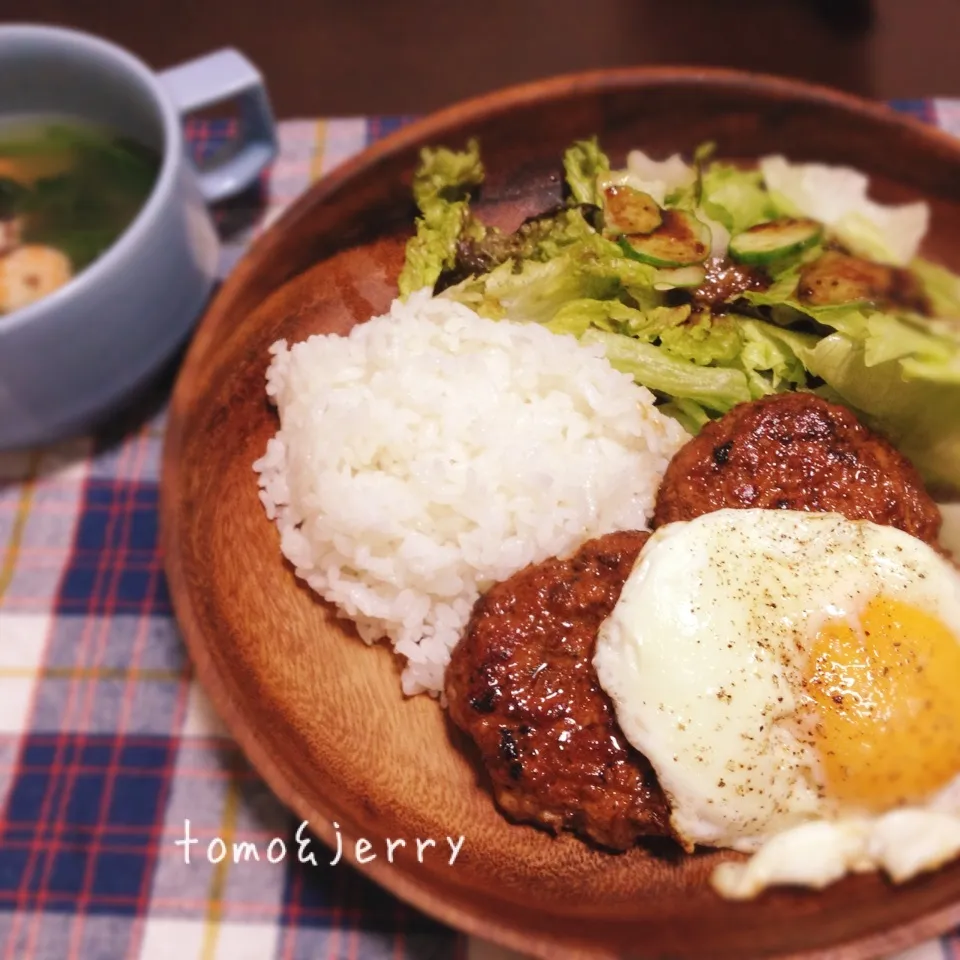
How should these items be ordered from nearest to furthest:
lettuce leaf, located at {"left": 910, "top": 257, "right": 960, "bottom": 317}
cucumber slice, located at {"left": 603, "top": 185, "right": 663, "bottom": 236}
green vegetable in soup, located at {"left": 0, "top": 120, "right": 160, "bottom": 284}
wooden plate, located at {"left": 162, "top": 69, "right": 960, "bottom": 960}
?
wooden plate, located at {"left": 162, "top": 69, "right": 960, "bottom": 960}
lettuce leaf, located at {"left": 910, "top": 257, "right": 960, "bottom": 317}
cucumber slice, located at {"left": 603, "top": 185, "right": 663, "bottom": 236}
green vegetable in soup, located at {"left": 0, "top": 120, "right": 160, "bottom": 284}

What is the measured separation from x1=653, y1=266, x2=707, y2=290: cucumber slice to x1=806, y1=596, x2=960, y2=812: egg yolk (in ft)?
3.26

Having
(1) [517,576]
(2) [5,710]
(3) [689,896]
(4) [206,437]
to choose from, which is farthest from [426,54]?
(3) [689,896]

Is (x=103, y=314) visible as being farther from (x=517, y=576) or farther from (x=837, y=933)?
(x=837, y=933)

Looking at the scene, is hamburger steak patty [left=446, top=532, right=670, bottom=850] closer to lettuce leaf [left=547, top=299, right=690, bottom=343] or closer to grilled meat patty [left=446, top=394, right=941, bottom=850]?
grilled meat patty [left=446, top=394, right=941, bottom=850]

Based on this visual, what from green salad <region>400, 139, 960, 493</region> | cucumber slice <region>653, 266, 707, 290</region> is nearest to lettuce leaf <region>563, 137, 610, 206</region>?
green salad <region>400, 139, 960, 493</region>

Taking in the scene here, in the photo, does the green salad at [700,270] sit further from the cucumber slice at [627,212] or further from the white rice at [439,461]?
the white rice at [439,461]

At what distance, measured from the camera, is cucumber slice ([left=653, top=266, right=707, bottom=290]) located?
2.30 m

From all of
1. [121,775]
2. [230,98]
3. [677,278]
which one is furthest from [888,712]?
[230,98]

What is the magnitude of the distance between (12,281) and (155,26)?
5.81ft

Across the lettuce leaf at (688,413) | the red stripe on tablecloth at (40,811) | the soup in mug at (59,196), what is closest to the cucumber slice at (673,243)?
the lettuce leaf at (688,413)

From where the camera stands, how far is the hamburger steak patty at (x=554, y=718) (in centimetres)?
172

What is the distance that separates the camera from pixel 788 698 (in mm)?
1695

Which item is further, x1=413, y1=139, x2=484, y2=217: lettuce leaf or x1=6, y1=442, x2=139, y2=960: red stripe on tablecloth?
x1=413, y1=139, x2=484, y2=217: lettuce leaf

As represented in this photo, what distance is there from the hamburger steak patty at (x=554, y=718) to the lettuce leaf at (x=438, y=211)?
931mm
